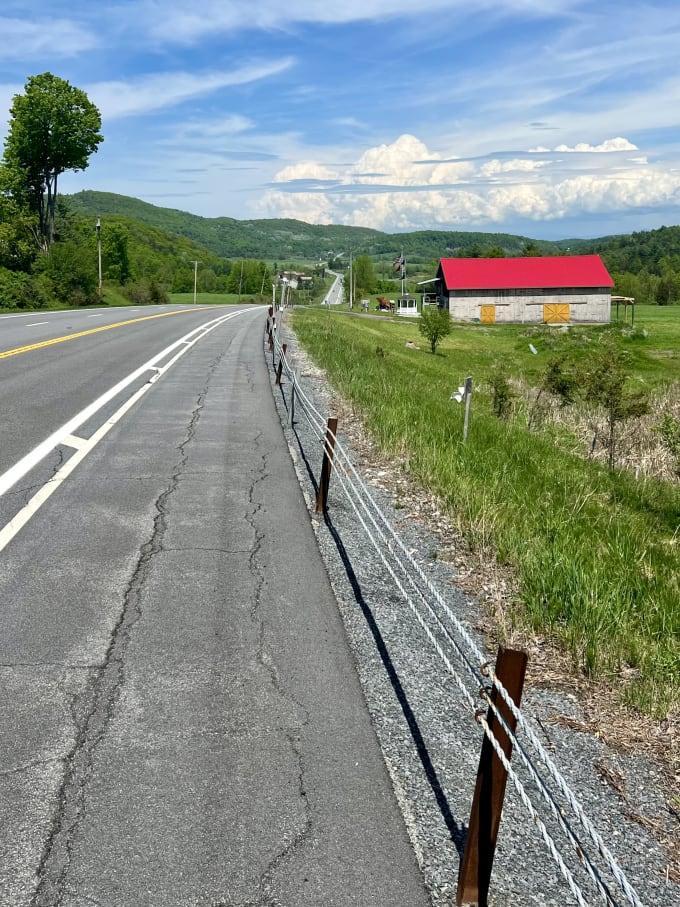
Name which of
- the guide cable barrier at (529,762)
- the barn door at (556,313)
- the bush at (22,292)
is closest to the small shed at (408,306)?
the barn door at (556,313)

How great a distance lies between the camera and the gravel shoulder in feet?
10.8

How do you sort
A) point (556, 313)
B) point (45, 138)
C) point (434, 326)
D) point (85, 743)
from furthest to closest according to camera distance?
point (556, 313)
point (45, 138)
point (434, 326)
point (85, 743)

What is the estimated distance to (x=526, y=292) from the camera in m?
84.1

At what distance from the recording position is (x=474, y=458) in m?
10.8

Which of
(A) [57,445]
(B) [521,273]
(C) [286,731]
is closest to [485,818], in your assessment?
(C) [286,731]

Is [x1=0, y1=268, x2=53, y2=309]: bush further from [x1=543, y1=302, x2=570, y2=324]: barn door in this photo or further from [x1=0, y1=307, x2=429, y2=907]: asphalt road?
[x1=543, y1=302, x2=570, y2=324]: barn door

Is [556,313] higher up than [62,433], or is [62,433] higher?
[556,313]

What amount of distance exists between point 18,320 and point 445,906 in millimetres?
33007

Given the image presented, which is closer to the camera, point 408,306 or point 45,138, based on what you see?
point 45,138

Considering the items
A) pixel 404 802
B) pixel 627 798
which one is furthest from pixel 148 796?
pixel 627 798

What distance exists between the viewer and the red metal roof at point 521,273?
83625mm

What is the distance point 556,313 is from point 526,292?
3.84m

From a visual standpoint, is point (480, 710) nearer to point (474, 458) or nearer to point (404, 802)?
point (404, 802)

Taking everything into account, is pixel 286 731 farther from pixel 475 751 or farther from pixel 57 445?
pixel 57 445
